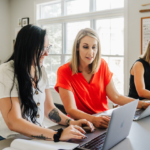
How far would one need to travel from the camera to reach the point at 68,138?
901 millimetres

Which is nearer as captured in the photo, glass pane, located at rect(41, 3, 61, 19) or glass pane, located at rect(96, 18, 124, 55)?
glass pane, located at rect(96, 18, 124, 55)

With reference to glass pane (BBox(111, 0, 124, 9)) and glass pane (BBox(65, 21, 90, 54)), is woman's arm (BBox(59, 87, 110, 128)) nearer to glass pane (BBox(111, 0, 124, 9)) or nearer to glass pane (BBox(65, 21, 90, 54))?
glass pane (BBox(111, 0, 124, 9))

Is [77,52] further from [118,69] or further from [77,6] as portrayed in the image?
[77,6]

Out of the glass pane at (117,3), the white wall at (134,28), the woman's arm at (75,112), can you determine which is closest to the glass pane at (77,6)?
the glass pane at (117,3)

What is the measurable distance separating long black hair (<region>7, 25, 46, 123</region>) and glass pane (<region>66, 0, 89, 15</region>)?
3.31m

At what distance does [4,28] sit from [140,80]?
464cm

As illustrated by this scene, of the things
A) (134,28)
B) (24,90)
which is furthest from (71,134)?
(134,28)

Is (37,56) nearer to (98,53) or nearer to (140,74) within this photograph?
(98,53)

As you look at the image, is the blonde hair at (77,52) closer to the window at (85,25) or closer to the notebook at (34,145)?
the notebook at (34,145)

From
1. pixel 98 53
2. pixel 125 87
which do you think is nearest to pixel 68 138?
pixel 98 53

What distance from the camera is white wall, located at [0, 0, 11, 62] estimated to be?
5.59 metres

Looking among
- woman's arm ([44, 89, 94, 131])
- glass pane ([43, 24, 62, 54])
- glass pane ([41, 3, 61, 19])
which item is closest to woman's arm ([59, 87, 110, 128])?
woman's arm ([44, 89, 94, 131])

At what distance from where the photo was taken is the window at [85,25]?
3.81m

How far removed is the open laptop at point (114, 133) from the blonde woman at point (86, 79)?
26.1 inches
